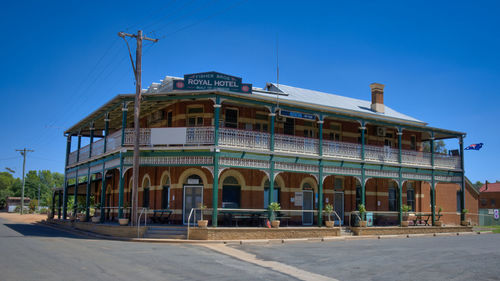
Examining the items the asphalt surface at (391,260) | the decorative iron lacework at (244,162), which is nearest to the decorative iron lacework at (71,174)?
the decorative iron lacework at (244,162)

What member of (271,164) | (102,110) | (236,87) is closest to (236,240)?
(271,164)

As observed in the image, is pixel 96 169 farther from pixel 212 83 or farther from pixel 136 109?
pixel 212 83

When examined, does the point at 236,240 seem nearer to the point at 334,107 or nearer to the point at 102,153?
the point at 102,153

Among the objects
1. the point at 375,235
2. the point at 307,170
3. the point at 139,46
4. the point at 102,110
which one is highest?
the point at 139,46

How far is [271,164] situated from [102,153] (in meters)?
8.78

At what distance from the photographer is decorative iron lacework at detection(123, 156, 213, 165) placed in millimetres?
20078

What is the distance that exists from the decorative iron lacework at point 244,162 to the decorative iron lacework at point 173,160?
2.06ft

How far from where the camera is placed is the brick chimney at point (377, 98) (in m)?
30.4

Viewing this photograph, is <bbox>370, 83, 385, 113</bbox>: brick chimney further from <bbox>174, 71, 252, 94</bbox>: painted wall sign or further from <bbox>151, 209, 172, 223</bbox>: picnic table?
<bbox>151, 209, 172, 223</bbox>: picnic table

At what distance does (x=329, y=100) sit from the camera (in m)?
28.9

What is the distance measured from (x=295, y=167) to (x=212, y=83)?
573 centimetres

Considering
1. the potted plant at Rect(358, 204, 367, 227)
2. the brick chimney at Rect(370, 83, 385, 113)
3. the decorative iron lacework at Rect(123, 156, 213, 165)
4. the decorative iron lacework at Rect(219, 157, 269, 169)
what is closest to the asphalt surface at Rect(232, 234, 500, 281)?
the decorative iron lacework at Rect(219, 157, 269, 169)

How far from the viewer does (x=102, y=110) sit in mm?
23719

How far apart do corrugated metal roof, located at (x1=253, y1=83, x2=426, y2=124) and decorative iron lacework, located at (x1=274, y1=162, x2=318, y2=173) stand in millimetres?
4011
